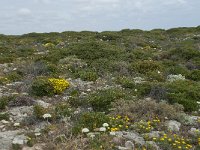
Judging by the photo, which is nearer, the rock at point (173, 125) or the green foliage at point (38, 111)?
the rock at point (173, 125)

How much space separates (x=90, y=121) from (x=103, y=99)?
193 cm

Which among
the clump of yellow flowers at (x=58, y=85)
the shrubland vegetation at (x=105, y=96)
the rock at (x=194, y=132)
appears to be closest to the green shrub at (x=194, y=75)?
the shrubland vegetation at (x=105, y=96)

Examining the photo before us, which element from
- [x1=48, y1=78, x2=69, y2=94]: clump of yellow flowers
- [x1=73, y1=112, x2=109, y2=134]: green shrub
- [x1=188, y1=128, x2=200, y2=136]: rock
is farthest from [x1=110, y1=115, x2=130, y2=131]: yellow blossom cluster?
[x1=48, y1=78, x2=69, y2=94]: clump of yellow flowers

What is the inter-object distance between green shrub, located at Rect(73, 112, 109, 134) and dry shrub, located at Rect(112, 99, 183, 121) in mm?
677

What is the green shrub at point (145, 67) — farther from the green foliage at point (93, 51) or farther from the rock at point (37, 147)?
the rock at point (37, 147)

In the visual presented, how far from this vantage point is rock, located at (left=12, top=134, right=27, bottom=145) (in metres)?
8.37

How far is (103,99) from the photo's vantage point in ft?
37.0

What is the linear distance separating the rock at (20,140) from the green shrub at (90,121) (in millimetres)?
1131

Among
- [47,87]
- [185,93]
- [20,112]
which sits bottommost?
[20,112]

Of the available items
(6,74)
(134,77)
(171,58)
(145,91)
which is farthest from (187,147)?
(171,58)

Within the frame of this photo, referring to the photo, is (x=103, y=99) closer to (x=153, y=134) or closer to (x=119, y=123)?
(x=119, y=123)

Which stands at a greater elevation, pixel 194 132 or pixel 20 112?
pixel 20 112

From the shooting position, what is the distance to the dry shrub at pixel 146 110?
10.1m

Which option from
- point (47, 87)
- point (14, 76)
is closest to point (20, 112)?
point (47, 87)
